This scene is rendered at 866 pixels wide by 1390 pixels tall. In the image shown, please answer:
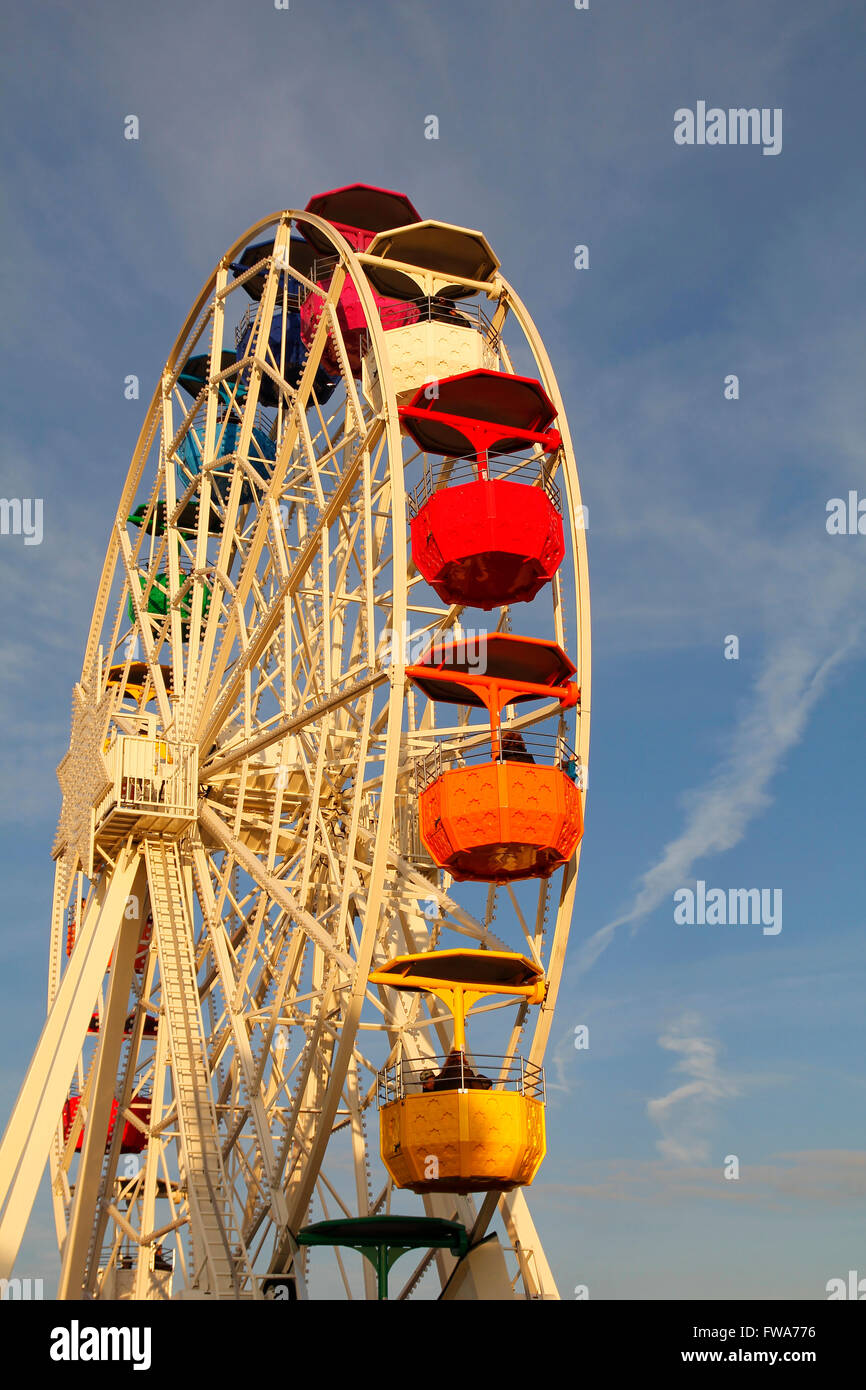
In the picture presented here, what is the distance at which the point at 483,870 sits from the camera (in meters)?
21.1

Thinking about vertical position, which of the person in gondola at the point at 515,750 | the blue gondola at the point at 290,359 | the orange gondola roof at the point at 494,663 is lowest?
the person in gondola at the point at 515,750

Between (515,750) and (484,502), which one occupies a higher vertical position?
(484,502)

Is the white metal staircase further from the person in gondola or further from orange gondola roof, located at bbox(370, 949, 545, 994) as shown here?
the person in gondola

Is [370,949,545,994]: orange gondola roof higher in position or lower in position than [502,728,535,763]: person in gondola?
lower

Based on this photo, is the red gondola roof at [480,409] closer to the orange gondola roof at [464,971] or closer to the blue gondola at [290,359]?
the orange gondola roof at [464,971]

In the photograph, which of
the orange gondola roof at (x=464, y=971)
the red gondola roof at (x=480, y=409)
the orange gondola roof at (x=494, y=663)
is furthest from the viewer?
the red gondola roof at (x=480, y=409)

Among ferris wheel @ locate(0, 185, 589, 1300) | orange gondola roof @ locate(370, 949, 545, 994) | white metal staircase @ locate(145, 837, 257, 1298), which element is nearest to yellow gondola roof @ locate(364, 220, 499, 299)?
ferris wheel @ locate(0, 185, 589, 1300)

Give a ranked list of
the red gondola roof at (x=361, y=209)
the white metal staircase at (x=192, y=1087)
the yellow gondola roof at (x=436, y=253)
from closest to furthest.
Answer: the white metal staircase at (x=192, y=1087) < the yellow gondola roof at (x=436, y=253) < the red gondola roof at (x=361, y=209)

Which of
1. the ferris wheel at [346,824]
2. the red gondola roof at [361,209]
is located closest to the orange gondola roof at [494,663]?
the ferris wheel at [346,824]

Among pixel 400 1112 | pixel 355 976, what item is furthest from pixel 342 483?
pixel 400 1112

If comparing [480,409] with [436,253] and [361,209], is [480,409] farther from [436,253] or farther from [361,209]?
[361,209]

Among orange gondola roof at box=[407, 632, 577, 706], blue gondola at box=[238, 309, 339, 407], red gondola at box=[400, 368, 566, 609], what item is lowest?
orange gondola roof at box=[407, 632, 577, 706]

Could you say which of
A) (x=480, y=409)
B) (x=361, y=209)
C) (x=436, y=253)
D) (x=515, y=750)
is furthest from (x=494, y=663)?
(x=361, y=209)

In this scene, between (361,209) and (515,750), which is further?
(361,209)
